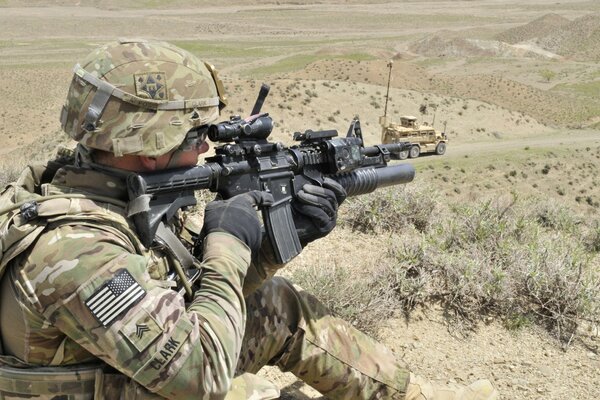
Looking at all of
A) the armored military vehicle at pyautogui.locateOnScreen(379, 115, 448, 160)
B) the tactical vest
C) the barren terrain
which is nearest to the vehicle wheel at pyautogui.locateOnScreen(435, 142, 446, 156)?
the armored military vehicle at pyautogui.locateOnScreen(379, 115, 448, 160)

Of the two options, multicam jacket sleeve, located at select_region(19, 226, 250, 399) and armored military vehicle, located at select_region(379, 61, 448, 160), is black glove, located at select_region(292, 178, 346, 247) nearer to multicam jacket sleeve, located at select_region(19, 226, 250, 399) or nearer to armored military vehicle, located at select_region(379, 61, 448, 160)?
multicam jacket sleeve, located at select_region(19, 226, 250, 399)

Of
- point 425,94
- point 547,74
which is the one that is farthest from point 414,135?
point 547,74

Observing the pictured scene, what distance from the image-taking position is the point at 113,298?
1918 mm

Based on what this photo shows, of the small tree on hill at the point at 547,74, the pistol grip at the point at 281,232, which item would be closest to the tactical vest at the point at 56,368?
the pistol grip at the point at 281,232

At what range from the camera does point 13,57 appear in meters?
45.3

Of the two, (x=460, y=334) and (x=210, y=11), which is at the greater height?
(x=460, y=334)

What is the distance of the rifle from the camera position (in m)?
2.59

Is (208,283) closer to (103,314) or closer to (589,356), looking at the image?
(103,314)

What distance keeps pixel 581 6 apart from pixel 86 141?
104m

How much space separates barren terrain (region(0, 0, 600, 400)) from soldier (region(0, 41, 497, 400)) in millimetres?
780

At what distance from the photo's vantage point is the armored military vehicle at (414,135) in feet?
77.1

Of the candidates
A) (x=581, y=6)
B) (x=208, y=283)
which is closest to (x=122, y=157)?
(x=208, y=283)

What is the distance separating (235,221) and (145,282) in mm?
606

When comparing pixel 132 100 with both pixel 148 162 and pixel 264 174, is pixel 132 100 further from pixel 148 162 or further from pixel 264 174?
pixel 264 174
